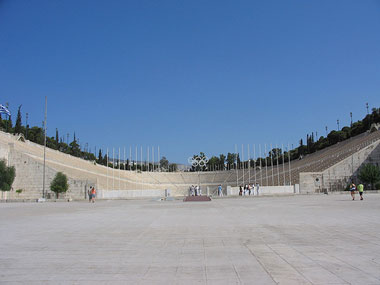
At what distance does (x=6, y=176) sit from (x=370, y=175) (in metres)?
40.6

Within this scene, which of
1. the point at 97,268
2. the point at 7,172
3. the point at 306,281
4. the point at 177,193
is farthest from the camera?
the point at 177,193

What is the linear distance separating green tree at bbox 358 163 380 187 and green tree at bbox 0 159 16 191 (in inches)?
1562

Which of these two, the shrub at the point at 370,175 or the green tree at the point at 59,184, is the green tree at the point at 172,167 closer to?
the green tree at the point at 59,184

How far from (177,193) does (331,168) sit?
117ft

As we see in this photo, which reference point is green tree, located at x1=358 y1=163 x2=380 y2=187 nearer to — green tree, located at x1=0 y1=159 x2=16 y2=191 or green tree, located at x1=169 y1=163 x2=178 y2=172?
green tree, located at x1=0 y1=159 x2=16 y2=191

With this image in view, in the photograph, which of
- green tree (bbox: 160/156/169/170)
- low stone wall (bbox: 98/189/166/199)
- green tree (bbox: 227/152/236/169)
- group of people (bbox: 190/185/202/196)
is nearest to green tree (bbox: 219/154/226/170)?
green tree (bbox: 227/152/236/169)

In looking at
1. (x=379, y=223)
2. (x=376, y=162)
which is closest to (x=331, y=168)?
(x=376, y=162)

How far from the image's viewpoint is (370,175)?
35594mm

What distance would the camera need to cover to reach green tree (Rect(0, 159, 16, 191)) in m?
36.3

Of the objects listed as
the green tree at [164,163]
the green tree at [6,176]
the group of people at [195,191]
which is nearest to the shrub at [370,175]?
the group of people at [195,191]

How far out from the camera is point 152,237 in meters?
8.23

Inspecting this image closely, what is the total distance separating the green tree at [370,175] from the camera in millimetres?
35562

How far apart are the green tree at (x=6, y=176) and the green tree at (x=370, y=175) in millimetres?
39685

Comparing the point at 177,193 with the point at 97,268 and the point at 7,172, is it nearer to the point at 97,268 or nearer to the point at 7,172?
the point at 7,172
